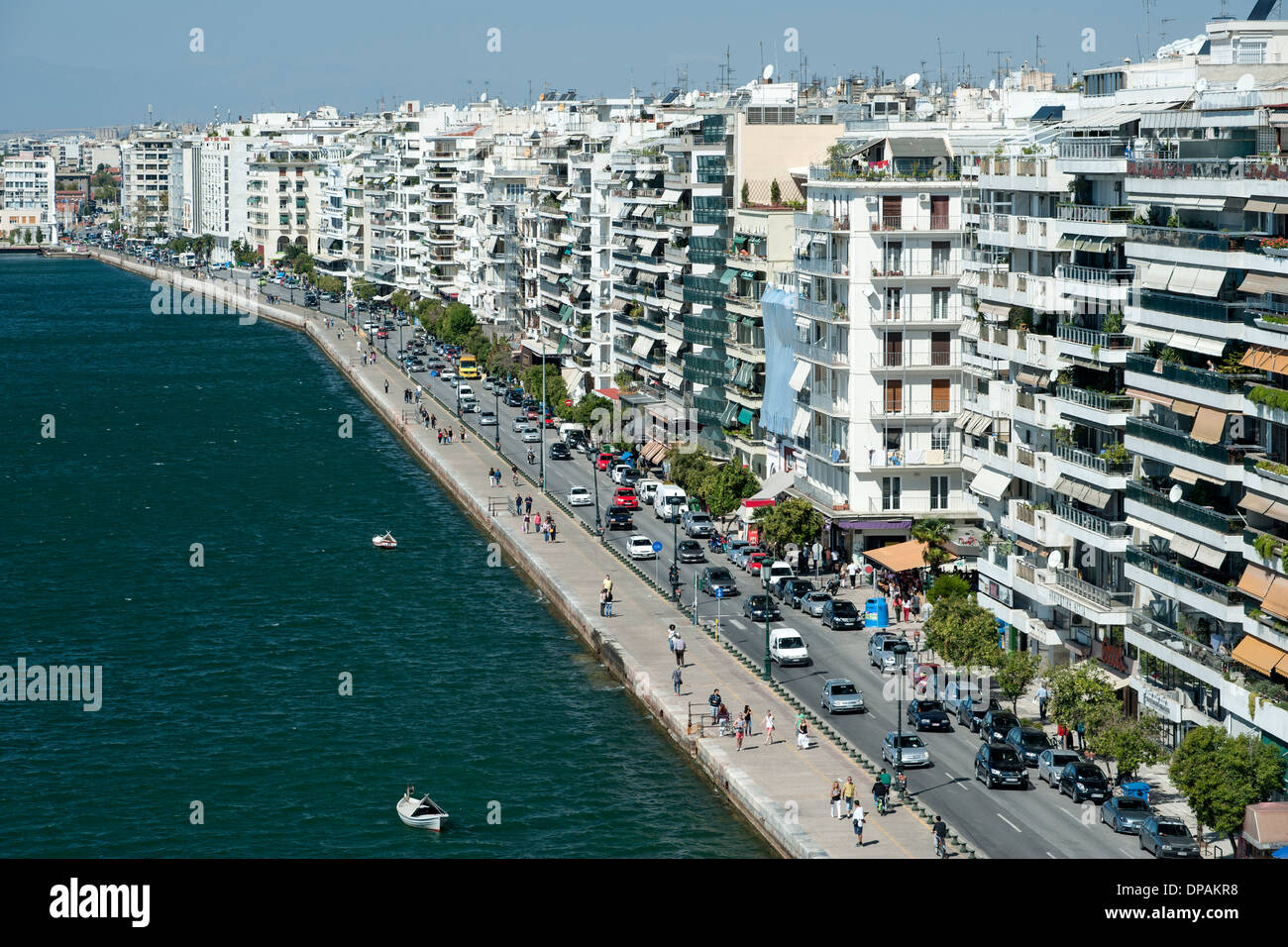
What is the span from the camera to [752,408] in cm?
7769

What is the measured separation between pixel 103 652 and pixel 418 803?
75.0 feet

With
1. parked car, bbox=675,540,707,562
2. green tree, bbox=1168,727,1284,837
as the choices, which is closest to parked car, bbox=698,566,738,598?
parked car, bbox=675,540,707,562

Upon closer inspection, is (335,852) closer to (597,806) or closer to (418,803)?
(418,803)

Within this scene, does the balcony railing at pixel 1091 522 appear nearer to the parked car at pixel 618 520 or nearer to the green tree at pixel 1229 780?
the green tree at pixel 1229 780

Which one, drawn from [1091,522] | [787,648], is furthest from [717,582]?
[1091,522]

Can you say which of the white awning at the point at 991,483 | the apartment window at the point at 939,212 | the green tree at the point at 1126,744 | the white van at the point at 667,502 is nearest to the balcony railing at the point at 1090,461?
the white awning at the point at 991,483

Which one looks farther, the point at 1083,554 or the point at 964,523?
the point at 964,523

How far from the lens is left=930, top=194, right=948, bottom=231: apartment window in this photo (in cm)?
6397

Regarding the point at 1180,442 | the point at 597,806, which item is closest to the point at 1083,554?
the point at 1180,442

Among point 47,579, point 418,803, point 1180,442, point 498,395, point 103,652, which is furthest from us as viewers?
point 498,395

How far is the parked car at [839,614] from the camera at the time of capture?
2308 inches

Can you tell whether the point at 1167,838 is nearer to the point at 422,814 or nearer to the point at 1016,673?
the point at 1016,673

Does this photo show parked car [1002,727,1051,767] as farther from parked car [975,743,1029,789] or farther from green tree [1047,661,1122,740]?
parked car [975,743,1029,789]

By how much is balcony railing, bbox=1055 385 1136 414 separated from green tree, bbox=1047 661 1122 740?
23.8ft
